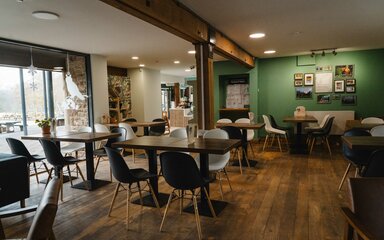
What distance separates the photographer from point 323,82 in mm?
7449

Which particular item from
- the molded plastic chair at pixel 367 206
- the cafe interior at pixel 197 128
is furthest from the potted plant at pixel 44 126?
the molded plastic chair at pixel 367 206

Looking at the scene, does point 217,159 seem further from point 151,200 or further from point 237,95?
point 237,95

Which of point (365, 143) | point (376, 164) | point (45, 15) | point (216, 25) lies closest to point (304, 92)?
point (216, 25)

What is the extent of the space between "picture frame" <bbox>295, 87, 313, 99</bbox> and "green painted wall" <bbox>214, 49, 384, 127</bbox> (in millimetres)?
96

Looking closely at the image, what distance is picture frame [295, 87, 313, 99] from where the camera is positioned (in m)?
7.60

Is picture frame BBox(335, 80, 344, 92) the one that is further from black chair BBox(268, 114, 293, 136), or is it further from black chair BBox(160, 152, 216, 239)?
black chair BBox(160, 152, 216, 239)

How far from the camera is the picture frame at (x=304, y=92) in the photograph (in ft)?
24.9

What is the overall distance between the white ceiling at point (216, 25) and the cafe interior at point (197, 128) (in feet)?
0.10

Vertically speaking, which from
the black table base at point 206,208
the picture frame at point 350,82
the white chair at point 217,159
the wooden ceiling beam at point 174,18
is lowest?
the black table base at point 206,208

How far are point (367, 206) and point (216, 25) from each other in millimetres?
3178

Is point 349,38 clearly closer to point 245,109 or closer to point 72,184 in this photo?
point 245,109

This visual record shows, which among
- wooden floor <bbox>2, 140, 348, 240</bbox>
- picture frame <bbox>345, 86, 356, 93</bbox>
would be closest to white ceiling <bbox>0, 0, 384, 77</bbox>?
picture frame <bbox>345, 86, 356, 93</bbox>

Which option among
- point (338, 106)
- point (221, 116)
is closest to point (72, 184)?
point (221, 116)

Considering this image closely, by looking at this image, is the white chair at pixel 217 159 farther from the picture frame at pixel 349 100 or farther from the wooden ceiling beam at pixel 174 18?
the picture frame at pixel 349 100
